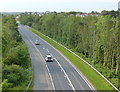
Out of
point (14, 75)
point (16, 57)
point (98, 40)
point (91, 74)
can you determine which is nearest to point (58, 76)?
point (91, 74)

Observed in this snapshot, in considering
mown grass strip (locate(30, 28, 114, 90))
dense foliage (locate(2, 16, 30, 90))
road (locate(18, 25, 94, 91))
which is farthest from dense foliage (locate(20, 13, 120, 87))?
dense foliage (locate(2, 16, 30, 90))

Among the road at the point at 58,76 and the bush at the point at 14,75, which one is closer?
the bush at the point at 14,75

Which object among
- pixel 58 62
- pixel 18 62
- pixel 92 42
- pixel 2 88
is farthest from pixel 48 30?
pixel 2 88

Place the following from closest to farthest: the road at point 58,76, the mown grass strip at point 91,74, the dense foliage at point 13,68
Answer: the dense foliage at point 13,68, the mown grass strip at point 91,74, the road at point 58,76

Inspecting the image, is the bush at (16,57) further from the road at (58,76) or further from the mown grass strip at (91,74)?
the mown grass strip at (91,74)

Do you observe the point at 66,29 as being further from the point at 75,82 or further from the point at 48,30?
the point at 75,82

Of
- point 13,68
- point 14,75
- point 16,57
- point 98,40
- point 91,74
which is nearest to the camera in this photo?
point 14,75

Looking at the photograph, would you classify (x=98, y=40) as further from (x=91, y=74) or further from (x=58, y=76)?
(x=58, y=76)

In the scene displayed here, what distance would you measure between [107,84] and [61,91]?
637 cm

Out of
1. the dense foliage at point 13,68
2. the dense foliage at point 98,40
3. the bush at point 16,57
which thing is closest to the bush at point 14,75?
the dense foliage at point 13,68

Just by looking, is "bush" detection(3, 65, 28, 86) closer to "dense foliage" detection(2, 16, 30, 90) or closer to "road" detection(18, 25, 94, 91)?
"dense foliage" detection(2, 16, 30, 90)

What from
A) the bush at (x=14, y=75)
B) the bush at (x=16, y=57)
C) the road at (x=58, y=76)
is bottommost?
the road at (x=58, y=76)

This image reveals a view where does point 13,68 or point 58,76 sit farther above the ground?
point 13,68

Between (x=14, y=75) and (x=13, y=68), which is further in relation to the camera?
(x=13, y=68)
